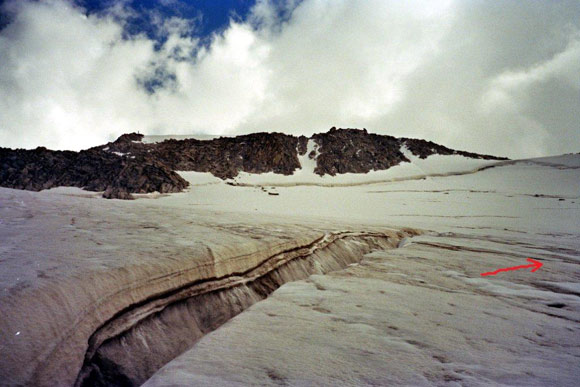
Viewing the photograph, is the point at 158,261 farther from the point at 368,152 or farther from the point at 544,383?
the point at 368,152

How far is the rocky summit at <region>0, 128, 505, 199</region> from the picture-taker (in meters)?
24.9

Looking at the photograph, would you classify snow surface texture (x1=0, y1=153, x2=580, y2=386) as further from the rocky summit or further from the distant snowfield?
the distant snowfield

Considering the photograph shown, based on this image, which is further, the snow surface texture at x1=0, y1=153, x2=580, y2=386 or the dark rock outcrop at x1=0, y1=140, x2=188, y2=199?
the dark rock outcrop at x1=0, y1=140, x2=188, y2=199

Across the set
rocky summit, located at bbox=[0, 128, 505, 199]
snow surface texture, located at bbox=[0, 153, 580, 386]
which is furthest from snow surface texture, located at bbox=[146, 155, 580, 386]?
rocky summit, located at bbox=[0, 128, 505, 199]

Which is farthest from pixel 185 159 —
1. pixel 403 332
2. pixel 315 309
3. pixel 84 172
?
pixel 403 332

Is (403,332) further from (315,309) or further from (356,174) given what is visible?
(356,174)

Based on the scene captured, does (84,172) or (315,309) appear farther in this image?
(84,172)

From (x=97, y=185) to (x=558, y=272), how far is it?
95.9 ft

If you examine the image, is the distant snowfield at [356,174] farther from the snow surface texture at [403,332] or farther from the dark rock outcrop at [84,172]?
the snow surface texture at [403,332]

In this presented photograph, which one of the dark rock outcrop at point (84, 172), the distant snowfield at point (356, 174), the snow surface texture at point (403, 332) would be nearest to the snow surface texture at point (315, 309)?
the snow surface texture at point (403, 332)

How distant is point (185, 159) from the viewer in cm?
3388

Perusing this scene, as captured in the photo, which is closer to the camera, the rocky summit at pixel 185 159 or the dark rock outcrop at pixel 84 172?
the dark rock outcrop at pixel 84 172

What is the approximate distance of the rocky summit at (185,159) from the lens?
2488 cm

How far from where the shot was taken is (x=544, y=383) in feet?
4.06
